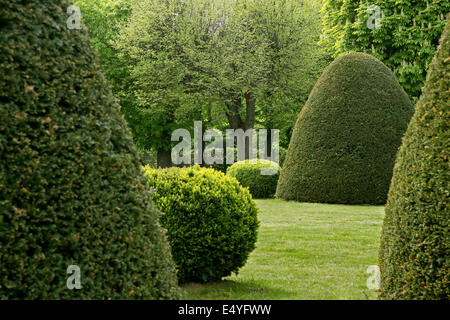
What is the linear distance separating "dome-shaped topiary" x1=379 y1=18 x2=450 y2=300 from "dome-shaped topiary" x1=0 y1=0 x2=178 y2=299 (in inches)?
87.6

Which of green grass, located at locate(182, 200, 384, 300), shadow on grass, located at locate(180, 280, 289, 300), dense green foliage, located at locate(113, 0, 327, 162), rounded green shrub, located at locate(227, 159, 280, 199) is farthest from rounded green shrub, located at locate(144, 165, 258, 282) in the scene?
dense green foliage, located at locate(113, 0, 327, 162)

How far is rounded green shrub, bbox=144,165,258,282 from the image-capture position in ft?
20.1

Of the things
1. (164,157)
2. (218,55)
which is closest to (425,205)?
(218,55)

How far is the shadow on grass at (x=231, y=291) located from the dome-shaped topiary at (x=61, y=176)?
121 inches

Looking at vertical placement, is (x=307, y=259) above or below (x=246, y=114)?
below

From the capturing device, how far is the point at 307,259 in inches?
324

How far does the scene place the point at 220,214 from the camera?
20.4 feet

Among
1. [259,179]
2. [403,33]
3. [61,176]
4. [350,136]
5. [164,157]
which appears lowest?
[259,179]

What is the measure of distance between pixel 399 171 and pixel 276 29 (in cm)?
2480

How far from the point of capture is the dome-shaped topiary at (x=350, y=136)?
1507 cm

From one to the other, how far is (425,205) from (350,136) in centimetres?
1175

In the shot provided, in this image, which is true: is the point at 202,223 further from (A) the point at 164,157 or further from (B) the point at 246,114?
(A) the point at 164,157

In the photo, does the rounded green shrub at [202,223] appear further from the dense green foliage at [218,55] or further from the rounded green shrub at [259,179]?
the dense green foliage at [218,55]

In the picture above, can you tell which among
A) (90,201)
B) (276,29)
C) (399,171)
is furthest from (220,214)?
(276,29)
